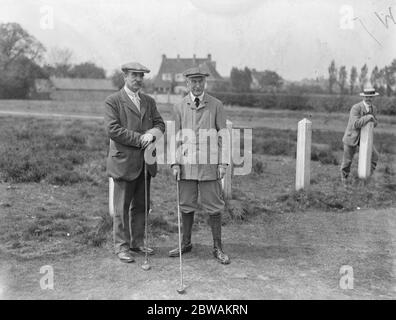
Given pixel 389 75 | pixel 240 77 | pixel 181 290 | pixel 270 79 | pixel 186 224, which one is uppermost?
pixel 240 77

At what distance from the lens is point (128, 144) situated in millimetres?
5121

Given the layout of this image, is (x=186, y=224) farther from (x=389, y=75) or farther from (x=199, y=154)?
(x=389, y=75)

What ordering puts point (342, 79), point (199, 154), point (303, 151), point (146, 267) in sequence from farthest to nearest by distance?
point (342, 79) → point (303, 151) → point (199, 154) → point (146, 267)

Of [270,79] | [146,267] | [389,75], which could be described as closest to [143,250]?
[146,267]

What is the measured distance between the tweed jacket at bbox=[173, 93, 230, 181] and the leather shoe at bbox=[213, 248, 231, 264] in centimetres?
83

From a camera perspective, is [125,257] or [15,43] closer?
[125,257]

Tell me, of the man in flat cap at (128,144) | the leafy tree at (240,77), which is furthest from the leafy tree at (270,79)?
the man in flat cap at (128,144)

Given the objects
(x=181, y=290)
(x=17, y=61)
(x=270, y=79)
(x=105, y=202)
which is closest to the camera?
(x=181, y=290)

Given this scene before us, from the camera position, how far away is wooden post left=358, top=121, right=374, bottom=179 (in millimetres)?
9438

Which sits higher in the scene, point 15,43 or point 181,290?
point 15,43

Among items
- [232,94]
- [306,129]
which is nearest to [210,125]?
[306,129]

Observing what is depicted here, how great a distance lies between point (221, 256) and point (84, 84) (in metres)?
73.0

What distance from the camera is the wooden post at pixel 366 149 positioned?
31.0ft

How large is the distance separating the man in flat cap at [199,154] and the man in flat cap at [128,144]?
1.03ft
